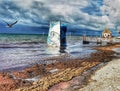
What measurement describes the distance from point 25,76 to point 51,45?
4135 centimetres

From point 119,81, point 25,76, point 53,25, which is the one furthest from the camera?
point 53,25

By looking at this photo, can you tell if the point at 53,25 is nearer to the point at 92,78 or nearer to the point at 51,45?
the point at 51,45

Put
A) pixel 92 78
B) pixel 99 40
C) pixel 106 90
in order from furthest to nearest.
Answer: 1. pixel 99 40
2. pixel 92 78
3. pixel 106 90

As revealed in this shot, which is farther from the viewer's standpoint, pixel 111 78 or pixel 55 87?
pixel 111 78

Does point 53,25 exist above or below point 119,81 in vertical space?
above

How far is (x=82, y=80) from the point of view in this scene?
55.9ft

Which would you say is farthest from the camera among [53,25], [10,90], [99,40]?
[99,40]

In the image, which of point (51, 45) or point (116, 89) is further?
point (51, 45)

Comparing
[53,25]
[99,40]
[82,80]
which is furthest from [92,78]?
[99,40]

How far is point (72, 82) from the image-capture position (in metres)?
16.5

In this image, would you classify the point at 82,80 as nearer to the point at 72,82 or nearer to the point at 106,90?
the point at 72,82

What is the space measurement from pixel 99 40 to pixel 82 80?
265 feet

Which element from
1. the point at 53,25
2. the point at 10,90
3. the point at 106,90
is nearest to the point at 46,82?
the point at 10,90

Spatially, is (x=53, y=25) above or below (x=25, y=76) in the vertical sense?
above
